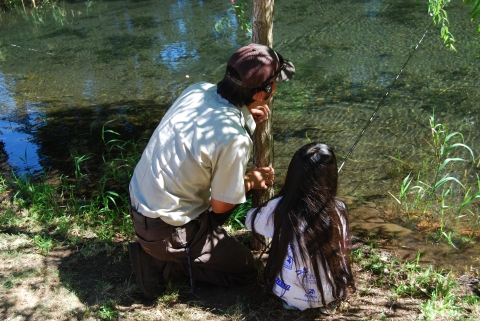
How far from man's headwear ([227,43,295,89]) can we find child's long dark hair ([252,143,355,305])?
15.1 inches

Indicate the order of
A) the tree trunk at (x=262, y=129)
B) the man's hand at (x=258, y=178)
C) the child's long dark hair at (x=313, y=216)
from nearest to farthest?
the child's long dark hair at (x=313, y=216) → the tree trunk at (x=262, y=129) → the man's hand at (x=258, y=178)

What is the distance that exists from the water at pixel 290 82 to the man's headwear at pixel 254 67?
0.87 meters

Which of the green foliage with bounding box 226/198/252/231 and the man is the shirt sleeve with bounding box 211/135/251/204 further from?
the green foliage with bounding box 226/198/252/231

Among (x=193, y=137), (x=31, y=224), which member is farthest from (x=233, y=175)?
(x=31, y=224)

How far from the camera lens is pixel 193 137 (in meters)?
2.19

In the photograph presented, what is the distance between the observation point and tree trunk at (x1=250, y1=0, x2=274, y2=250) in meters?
2.46

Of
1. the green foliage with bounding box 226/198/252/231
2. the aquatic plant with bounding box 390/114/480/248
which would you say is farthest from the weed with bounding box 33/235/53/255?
the aquatic plant with bounding box 390/114/480/248

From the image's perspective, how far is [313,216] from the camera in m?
2.18

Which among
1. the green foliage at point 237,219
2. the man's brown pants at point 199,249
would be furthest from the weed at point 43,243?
the green foliage at point 237,219

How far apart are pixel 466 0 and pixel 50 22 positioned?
10199 mm

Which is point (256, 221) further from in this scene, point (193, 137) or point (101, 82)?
point (101, 82)

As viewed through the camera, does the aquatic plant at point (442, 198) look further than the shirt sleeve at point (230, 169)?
Yes

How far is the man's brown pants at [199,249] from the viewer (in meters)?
2.41

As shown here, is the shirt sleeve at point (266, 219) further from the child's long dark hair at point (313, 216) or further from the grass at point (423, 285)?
the grass at point (423, 285)
